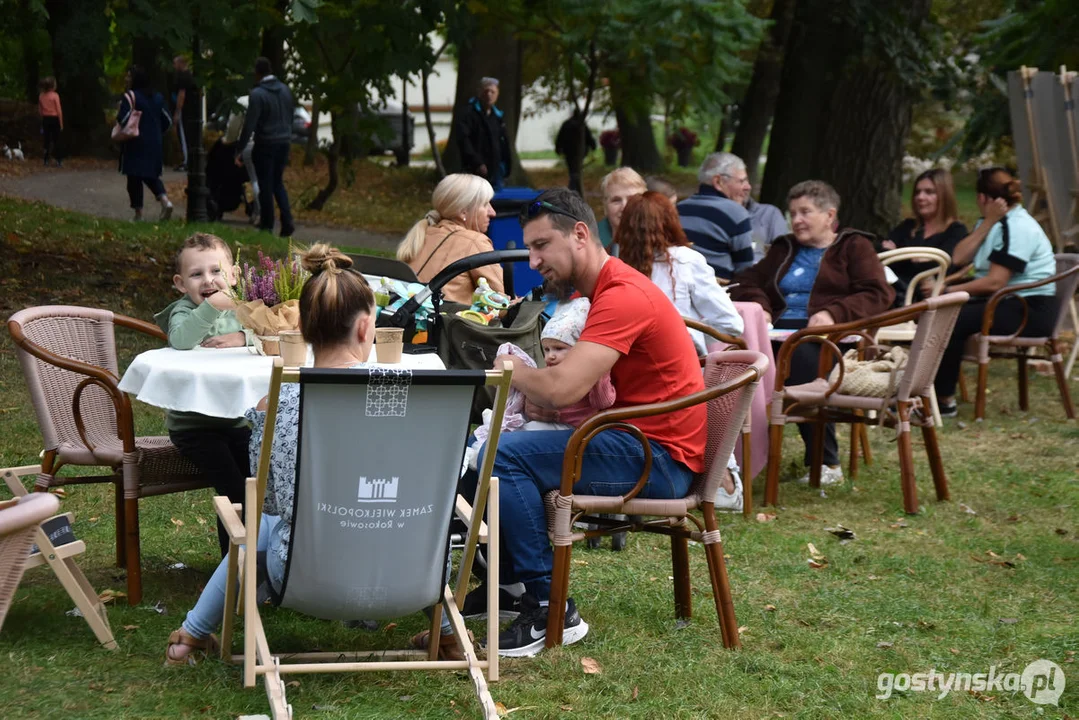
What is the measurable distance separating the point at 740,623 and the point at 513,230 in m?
4.91

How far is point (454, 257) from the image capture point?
711cm

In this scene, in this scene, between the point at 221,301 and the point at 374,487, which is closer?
the point at 374,487

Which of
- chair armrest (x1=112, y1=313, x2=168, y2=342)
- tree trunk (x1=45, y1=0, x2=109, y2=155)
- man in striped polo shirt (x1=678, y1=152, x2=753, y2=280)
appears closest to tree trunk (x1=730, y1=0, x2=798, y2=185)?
man in striped polo shirt (x1=678, y1=152, x2=753, y2=280)

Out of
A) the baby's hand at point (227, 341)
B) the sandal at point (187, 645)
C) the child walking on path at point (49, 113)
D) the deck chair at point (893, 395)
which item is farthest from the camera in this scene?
the child walking on path at point (49, 113)

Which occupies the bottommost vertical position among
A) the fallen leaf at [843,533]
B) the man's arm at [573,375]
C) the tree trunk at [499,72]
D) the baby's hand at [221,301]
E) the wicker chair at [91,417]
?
the fallen leaf at [843,533]

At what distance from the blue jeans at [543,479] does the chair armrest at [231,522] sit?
37.1 inches

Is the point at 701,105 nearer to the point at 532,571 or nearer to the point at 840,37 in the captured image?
the point at 840,37

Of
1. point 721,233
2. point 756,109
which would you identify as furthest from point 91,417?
point 756,109

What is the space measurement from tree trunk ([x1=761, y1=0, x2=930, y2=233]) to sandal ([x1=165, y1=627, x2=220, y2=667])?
1109cm

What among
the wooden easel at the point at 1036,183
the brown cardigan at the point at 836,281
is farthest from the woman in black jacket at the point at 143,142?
the brown cardigan at the point at 836,281

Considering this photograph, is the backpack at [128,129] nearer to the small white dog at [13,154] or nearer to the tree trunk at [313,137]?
the tree trunk at [313,137]

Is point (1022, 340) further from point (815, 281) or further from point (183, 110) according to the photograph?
point (183, 110)

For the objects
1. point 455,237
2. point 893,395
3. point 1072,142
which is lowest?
point 893,395

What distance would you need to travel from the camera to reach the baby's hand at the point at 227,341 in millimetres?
5051
